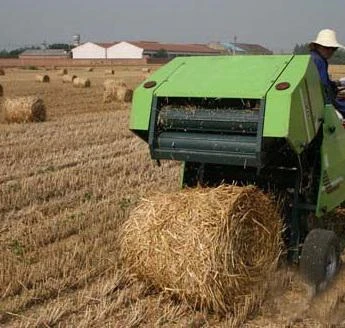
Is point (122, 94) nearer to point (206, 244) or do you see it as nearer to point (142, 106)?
point (142, 106)

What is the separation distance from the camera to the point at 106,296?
4.02 m

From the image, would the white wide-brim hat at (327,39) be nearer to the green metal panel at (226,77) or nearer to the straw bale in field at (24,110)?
the green metal panel at (226,77)

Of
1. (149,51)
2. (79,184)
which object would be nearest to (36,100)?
(79,184)

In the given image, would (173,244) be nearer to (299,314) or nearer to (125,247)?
(125,247)

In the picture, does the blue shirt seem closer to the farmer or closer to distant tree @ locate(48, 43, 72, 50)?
the farmer

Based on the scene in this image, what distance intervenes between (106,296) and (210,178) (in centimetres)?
129

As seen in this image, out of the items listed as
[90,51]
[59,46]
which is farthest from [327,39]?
[59,46]

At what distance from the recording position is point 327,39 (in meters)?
4.89

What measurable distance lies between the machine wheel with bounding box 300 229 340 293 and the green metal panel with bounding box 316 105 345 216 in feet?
0.61

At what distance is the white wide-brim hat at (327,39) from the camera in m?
4.86

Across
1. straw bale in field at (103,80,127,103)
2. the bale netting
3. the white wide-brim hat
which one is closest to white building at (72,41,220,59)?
straw bale in field at (103,80,127,103)

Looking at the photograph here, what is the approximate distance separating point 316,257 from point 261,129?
1049 millimetres

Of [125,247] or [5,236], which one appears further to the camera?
[5,236]

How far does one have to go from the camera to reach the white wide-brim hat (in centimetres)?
486
